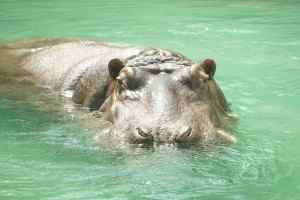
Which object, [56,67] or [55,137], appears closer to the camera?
[55,137]

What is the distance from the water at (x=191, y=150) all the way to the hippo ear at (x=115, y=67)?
578 millimetres

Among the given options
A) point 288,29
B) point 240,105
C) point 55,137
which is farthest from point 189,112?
point 288,29

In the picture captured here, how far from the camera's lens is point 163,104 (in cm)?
588

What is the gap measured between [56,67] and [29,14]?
7.41 metres

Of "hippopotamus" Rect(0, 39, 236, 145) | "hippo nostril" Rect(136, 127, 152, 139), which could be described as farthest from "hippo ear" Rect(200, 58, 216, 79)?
"hippo nostril" Rect(136, 127, 152, 139)

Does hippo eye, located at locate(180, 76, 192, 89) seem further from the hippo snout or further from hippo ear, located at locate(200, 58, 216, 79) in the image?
the hippo snout

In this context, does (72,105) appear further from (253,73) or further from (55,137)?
(253,73)

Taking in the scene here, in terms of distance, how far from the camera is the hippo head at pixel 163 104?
18.3 feet

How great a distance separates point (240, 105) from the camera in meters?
7.78

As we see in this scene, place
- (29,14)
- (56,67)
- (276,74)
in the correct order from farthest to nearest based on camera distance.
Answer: (29,14), (276,74), (56,67)

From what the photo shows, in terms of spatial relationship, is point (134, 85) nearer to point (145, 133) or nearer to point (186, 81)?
point (186, 81)

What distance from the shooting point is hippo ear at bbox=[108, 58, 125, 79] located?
6574 millimetres

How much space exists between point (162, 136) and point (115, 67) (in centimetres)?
135

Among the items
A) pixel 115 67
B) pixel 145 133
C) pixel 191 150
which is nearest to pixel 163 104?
pixel 145 133
